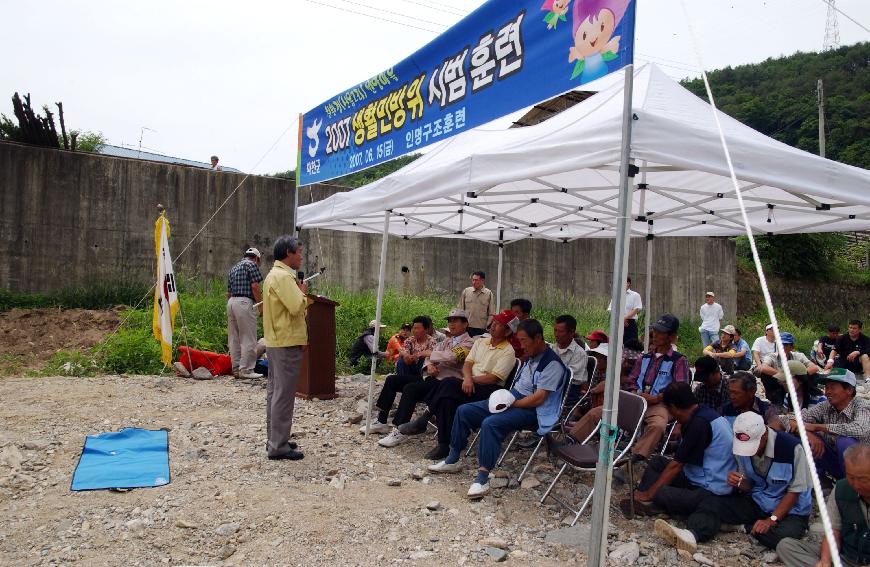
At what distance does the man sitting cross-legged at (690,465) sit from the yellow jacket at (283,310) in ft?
→ 9.04

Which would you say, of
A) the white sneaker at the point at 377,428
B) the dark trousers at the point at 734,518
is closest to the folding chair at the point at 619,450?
the dark trousers at the point at 734,518

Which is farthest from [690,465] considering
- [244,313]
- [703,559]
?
[244,313]

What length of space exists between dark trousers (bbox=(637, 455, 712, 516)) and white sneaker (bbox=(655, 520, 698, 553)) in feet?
0.70

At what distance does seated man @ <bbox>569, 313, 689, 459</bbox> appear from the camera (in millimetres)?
4500

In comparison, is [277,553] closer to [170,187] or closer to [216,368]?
[216,368]

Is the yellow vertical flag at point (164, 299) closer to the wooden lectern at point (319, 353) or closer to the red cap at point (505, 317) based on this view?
the wooden lectern at point (319, 353)

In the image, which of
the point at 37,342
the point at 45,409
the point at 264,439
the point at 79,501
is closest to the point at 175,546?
the point at 79,501

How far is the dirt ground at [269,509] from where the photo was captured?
3580mm

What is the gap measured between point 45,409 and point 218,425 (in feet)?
5.59

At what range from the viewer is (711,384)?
5.07 metres

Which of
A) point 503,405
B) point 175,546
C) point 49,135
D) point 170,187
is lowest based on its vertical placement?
point 175,546

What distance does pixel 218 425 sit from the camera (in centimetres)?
589

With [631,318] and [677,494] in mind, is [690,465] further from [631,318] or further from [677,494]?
[631,318]

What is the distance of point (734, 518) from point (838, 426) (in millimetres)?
1087
